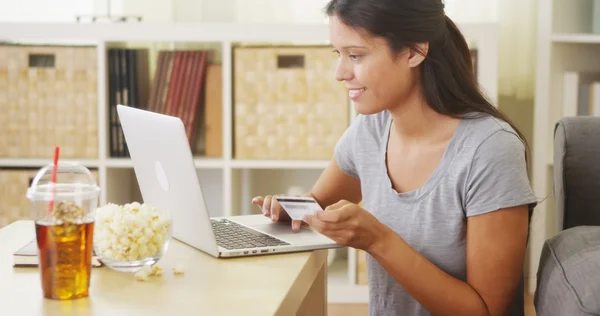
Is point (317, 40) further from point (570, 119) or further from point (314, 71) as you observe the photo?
point (570, 119)

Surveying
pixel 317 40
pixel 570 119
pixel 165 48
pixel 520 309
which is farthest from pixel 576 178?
pixel 165 48

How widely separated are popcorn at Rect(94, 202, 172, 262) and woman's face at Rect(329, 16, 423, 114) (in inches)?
17.1

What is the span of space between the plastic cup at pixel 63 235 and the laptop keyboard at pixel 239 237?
0.93ft

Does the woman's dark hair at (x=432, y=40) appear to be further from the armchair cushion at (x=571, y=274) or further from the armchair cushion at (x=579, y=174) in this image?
the armchair cushion at (x=571, y=274)

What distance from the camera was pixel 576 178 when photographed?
1.42 m

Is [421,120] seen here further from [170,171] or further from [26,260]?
[26,260]

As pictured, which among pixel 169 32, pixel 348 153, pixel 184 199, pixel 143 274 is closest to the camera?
pixel 143 274

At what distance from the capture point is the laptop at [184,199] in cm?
121

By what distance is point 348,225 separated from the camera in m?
1.22

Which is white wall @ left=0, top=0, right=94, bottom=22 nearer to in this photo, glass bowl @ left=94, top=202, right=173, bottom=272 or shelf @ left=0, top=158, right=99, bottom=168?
shelf @ left=0, top=158, right=99, bottom=168

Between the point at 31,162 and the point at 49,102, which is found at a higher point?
the point at 49,102

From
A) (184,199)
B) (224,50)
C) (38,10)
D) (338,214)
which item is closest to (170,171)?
(184,199)

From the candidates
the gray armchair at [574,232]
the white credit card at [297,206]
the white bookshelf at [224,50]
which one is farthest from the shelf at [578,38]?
the white credit card at [297,206]

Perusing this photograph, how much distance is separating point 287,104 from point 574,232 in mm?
1515
